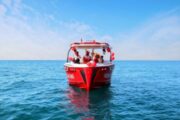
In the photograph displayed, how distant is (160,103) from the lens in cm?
1878

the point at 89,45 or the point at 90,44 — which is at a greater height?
the point at 90,44

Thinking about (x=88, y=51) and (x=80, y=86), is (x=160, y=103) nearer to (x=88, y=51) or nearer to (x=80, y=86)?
(x=80, y=86)

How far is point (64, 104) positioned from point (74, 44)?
35.2ft

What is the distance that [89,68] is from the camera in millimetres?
22125

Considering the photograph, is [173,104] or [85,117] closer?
[85,117]

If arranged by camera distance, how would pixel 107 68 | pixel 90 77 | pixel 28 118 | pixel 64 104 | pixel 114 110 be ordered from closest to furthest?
pixel 28 118
pixel 114 110
pixel 64 104
pixel 90 77
pixel 107 68

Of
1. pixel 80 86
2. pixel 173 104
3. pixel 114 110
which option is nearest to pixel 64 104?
pixel 114 110

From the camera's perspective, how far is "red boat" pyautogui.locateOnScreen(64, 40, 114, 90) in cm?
A: 2253

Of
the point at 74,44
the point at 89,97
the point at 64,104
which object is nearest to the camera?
the point at 64,104

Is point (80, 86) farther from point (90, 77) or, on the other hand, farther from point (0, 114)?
point (0, 114)

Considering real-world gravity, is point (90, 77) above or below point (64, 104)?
above

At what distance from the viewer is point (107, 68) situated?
79.3ft

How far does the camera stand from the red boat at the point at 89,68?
22.5 meters

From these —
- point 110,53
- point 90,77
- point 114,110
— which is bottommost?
point 114,110
